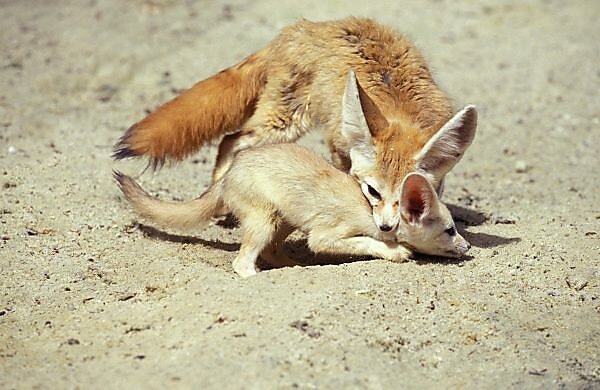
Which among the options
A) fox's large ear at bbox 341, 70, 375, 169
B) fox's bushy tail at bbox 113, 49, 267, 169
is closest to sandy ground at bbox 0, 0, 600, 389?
fox's bushy tail at bbox 113, 49, 267, 169

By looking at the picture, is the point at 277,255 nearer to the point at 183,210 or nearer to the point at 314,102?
the point at 183,210

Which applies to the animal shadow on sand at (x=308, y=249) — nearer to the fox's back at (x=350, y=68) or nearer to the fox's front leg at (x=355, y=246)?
the fox's front leg at (x=355, y=246)

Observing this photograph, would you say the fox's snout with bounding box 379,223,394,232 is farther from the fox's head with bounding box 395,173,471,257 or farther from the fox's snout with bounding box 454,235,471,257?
the fox's snout with bounding box 454,235,471,257

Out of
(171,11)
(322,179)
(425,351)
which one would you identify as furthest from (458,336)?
(171,11)

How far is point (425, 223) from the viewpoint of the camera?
528cm

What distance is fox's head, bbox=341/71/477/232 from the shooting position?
529 centimetres

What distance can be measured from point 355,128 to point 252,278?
46.8 inches

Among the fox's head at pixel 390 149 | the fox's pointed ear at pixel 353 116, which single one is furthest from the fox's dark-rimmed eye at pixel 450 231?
the fox's pointed ear at pixel 353 116

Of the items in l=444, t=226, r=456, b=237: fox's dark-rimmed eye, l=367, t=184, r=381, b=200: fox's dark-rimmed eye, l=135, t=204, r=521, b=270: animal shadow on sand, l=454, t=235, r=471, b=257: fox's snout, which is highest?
l=367, t=184, r=381, b=200: fox's dark-rimmed eye

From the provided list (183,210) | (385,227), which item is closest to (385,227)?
(385,227)

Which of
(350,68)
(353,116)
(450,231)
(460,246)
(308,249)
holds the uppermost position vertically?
(350,68)

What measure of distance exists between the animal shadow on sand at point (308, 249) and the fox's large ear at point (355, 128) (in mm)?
631

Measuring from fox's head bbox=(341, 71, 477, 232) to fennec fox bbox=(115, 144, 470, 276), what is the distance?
12 centimetres

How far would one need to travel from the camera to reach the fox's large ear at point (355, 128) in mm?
5512
